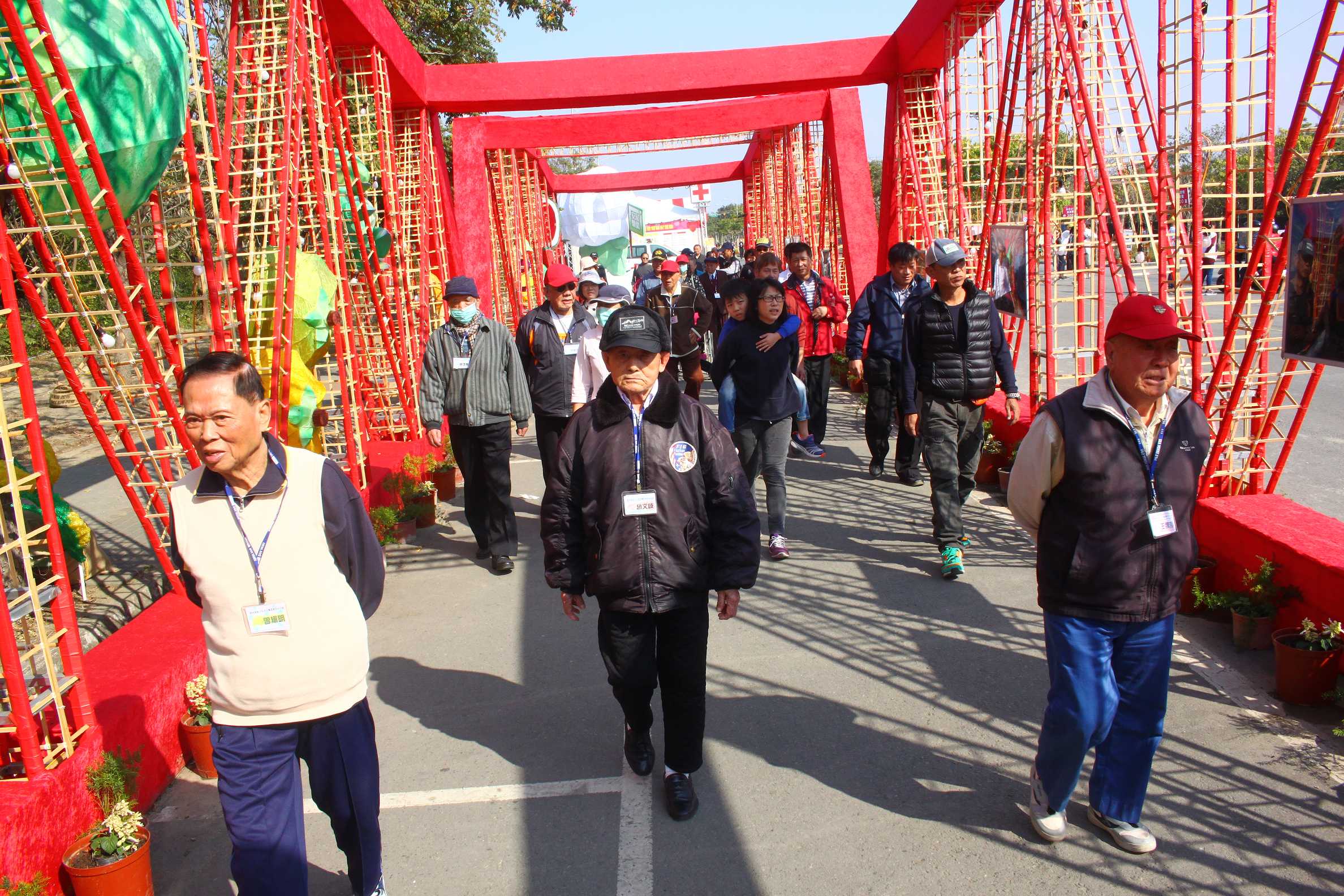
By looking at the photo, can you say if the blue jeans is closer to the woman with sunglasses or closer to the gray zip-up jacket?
the woman with sunglasses

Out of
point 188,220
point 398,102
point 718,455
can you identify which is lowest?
point 718,455

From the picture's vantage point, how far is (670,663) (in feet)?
11.7

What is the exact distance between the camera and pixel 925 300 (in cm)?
599

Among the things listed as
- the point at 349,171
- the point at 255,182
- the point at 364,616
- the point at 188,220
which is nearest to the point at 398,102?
the point at 349,171

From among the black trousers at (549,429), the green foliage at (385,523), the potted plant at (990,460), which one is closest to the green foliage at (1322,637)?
the potted plant at (990,460)

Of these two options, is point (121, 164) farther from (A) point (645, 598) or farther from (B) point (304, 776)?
(A) point (645, 598)

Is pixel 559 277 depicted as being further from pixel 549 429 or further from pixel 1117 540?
pixel 1117 540

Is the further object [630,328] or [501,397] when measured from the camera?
[501,397]

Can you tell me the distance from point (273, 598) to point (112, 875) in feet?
3.98

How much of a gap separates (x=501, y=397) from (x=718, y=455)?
3214 millimetres

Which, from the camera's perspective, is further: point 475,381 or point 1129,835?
point 475,381

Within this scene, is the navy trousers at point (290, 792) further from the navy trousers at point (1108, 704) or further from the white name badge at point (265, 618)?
the navy trousers at point (1108, 704)

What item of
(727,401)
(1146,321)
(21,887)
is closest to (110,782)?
(21,887)

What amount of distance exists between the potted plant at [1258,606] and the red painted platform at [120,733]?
447 centimetres
